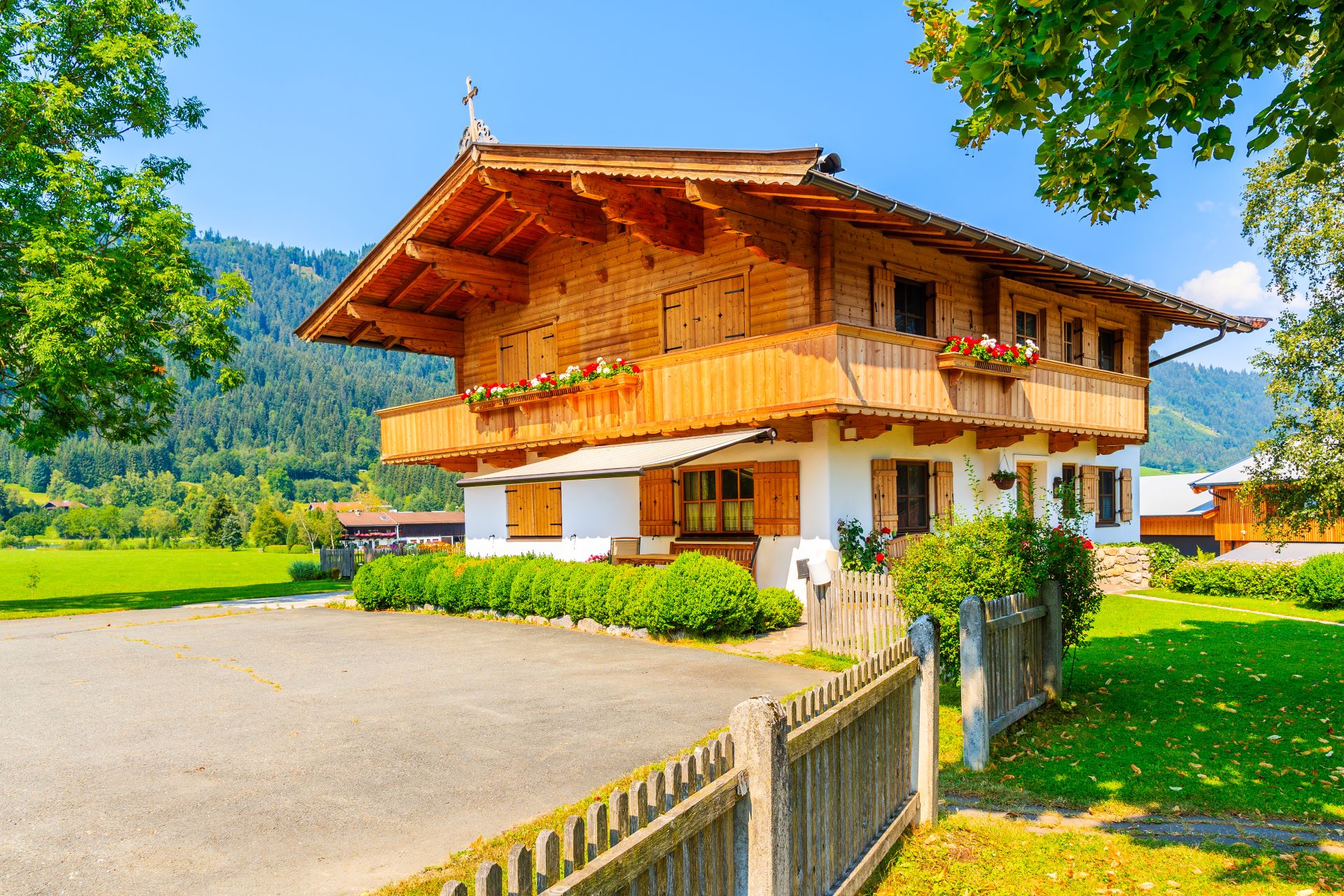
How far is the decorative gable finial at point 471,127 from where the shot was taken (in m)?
16.9

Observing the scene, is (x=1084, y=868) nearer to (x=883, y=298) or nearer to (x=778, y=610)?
(x=778, y=610)

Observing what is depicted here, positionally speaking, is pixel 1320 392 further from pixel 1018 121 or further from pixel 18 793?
pixel 18 793

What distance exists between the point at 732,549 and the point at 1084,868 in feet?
33.9

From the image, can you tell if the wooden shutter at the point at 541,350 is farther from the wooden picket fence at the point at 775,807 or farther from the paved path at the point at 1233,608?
the wooden picket fence at the point at 775,807

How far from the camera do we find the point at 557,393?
1725 centimetres

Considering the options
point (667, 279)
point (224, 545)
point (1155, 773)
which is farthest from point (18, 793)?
point (224, 545)

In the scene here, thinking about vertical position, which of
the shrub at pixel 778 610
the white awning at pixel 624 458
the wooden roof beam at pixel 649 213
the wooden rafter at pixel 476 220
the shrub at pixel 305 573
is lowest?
the shrub at pixel 305 573

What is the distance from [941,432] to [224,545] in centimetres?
8216

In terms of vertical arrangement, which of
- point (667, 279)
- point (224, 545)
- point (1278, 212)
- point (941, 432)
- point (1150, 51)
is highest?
point (1278, 212)

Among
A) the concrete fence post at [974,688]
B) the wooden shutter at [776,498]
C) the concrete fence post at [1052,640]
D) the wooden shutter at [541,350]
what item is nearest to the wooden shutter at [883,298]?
the wooden shutter at [776,498]

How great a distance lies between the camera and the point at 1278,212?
2002 centimetres

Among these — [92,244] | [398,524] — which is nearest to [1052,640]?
[92,244]

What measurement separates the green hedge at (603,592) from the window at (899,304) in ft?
17.6

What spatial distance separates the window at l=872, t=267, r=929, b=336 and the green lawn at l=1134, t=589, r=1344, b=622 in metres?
7.66
